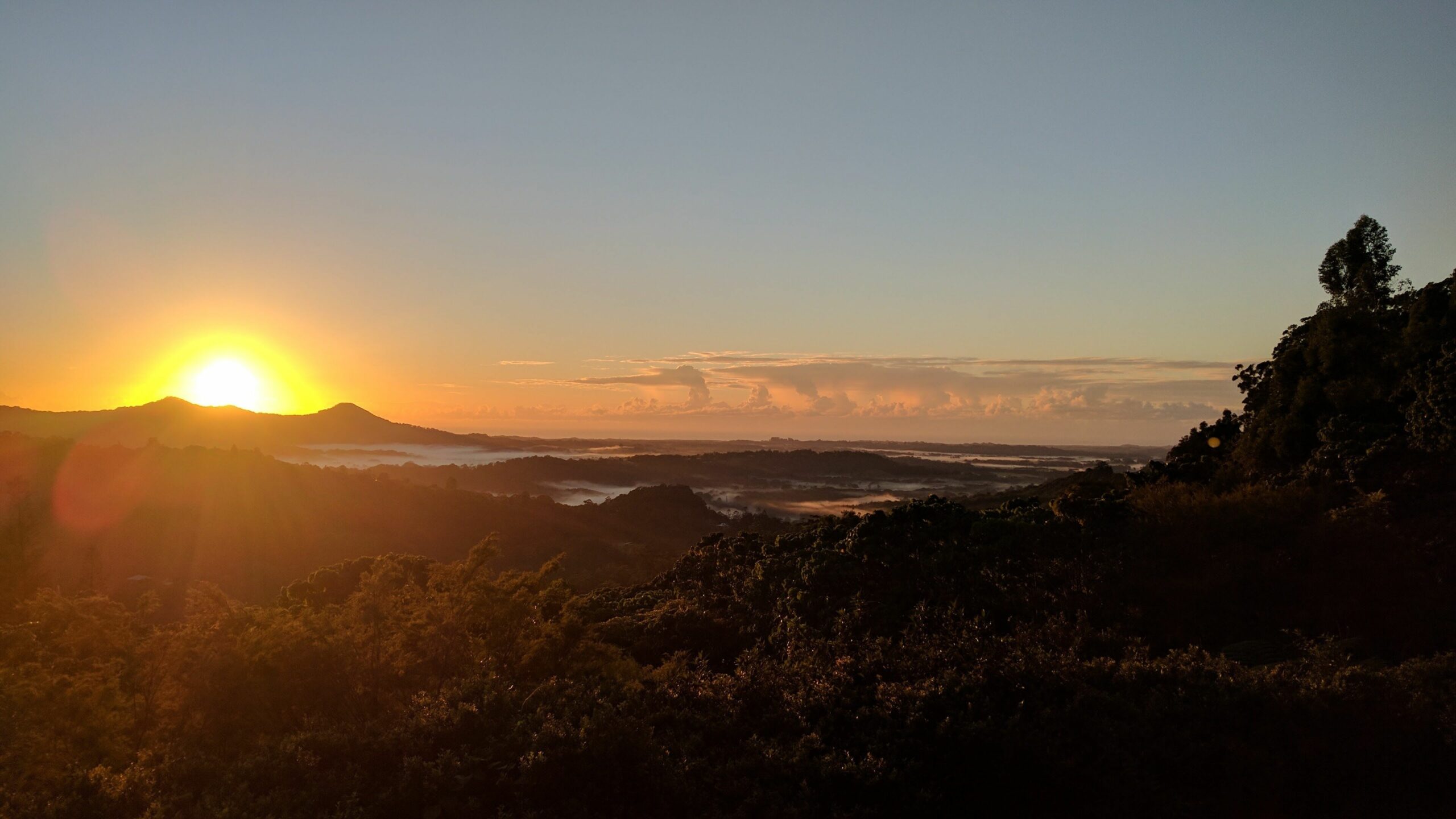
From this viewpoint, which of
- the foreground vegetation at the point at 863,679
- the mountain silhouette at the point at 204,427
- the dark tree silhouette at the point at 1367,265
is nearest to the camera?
Result: the foreground vegetation at the point at 863,679

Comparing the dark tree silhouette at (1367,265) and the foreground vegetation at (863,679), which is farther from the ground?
the dark tree silhouette at (1367,265)

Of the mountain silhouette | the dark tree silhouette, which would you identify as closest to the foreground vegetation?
the dark tree silhouette

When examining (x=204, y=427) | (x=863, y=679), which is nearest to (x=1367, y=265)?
(x=863, y=679)

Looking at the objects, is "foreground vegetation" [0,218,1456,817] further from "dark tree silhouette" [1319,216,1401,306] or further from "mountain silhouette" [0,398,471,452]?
A: "mountain silhouette" [0,398,471,452]

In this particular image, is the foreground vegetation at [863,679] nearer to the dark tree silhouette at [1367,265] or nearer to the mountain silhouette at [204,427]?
the dark tree silhouette at [1367,265]

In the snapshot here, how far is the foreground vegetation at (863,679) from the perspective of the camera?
310 inches

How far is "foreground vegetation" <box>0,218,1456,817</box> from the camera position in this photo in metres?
7.87

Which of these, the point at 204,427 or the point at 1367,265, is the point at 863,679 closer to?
the point at 1367,265

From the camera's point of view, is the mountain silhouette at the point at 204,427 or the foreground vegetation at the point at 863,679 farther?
the mountain silhouette at the point at 204,427

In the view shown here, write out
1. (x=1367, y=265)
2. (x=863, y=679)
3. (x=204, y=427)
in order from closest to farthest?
1. (x=863, y=679)
2. (x=1367, y=265)
3. (x=204, y=427)

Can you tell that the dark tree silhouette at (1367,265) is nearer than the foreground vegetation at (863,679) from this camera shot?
No

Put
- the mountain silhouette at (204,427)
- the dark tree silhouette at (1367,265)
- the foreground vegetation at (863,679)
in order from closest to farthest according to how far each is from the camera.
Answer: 1. the foreground vegetation at (863,679)
2. the dark tree silhouette at (1367,265)
3. the mountain silhouette at (204,427)

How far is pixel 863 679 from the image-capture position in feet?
33.1

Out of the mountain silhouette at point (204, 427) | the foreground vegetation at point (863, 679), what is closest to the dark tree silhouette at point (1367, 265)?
the foreground vegetation at point (863, 679)
